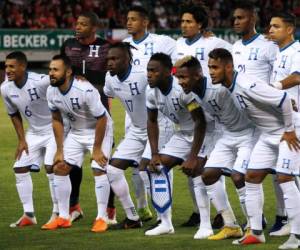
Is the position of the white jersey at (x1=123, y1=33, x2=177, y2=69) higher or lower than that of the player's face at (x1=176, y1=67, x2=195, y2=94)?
higher

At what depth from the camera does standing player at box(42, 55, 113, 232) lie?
11.1m

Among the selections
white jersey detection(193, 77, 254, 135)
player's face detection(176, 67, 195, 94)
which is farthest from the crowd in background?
player's face detection(176, 67, 195, 94)

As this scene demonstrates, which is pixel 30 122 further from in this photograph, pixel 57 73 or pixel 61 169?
pixel 57 73

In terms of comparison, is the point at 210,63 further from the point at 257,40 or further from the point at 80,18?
the point at 80,18

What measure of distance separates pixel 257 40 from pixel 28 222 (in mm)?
3210

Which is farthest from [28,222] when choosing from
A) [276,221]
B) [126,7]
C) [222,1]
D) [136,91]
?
[222,1]

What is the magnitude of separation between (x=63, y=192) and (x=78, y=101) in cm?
99

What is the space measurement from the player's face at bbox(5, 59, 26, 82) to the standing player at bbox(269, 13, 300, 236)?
9.31ft

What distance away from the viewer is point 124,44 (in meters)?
11.2

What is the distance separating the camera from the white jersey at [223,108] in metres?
10.2

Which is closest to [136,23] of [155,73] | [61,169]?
[155,73]

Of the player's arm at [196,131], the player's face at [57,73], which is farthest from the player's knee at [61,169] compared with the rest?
the player's arm at [196,131]

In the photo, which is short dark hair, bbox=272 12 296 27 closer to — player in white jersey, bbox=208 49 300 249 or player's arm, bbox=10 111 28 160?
player in white jersey, bbox=208 49 300 249

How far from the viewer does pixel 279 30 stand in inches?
415
